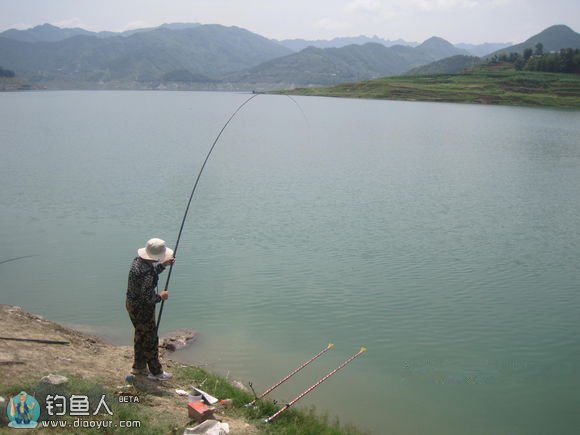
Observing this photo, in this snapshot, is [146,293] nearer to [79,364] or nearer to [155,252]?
[155,252]

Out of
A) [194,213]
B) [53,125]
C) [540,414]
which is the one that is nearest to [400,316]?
[540,414]

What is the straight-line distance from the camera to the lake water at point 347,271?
9.57m

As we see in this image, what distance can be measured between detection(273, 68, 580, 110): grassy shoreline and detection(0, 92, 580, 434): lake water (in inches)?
2864

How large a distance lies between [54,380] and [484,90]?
115419mm

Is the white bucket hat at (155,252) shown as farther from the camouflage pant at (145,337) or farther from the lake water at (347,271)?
the lake water at (347,271)

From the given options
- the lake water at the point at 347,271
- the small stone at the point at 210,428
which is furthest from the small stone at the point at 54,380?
the lake water at the point at 347,271

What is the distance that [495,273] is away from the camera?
595 inches

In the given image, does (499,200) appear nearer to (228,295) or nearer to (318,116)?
(228,295)

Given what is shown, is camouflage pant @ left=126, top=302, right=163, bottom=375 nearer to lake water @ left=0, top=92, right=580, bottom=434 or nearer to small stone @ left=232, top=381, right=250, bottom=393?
small stone @ left=232, top=381, right=250, bottom=393

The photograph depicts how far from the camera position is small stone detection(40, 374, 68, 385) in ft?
21.0

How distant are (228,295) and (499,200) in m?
16.0

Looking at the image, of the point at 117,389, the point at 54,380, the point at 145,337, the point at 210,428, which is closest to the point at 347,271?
the point at 145,337

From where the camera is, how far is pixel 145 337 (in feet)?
24.3

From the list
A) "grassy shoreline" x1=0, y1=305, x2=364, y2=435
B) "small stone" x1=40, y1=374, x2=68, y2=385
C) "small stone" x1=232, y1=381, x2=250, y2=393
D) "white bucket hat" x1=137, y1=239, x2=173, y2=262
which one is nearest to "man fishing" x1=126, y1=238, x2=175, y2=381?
"white bucket hat" x1=137, y1=239, x2=173, y2=262
